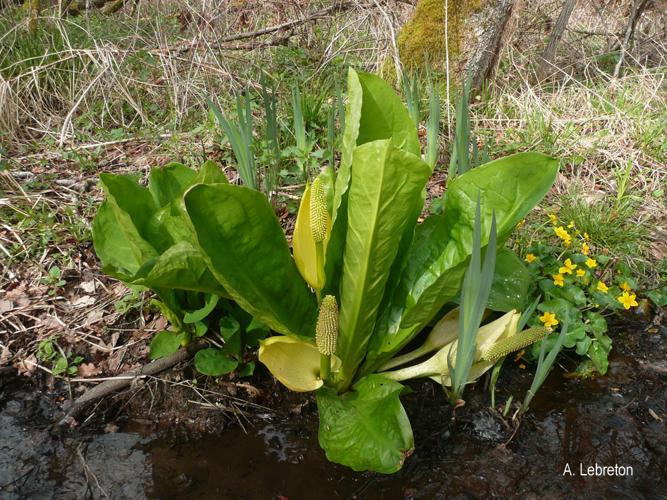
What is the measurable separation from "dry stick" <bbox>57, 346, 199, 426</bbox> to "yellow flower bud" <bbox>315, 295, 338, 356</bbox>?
0.64 meters

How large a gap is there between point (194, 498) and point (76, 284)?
106 centimetres

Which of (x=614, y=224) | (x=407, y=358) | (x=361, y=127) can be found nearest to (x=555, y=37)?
(x=614, y=224)

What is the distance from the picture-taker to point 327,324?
129 cm

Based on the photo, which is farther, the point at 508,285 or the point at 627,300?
the point at 627,300

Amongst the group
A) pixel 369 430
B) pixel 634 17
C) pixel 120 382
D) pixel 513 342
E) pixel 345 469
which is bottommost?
pixel 345 469

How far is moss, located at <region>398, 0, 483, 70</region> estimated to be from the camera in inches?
131

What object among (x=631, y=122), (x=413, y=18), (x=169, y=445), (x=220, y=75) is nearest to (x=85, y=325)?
(x=169, y=445)

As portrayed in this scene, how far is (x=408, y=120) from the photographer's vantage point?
5.03 ft

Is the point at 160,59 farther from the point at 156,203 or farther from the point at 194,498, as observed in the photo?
the point at 194,498

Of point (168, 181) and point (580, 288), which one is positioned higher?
point (168, 181)

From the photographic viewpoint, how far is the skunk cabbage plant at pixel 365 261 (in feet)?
4.02

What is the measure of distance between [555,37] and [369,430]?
3.47m

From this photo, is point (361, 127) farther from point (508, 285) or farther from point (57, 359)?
point (57, 359)

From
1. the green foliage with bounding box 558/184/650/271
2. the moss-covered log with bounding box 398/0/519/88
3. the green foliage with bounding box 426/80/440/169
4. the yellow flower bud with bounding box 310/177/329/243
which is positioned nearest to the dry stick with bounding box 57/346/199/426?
the yellow flower bud with bounding box 310/177/329/243
